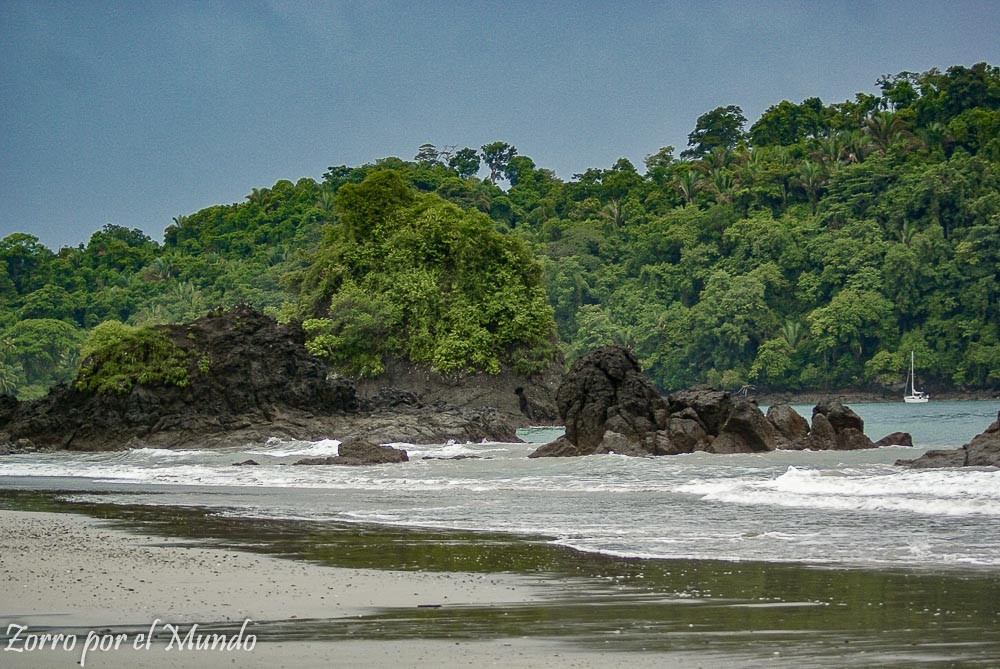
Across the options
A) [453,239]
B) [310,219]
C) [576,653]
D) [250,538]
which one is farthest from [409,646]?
[310,219]

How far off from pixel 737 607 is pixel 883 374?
247 ft

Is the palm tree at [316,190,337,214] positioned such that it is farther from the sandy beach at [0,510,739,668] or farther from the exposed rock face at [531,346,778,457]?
the sandy beach at [0,510,739,668]

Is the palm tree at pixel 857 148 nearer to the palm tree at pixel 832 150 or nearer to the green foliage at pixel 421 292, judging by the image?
the palm tree at pixel 832 150

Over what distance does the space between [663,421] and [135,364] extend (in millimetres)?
20625

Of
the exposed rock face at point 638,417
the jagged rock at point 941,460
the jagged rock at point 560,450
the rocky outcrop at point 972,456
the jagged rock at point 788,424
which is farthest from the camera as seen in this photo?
the jagged rock at point 788,424

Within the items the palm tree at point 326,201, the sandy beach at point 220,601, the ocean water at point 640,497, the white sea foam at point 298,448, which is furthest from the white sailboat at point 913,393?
the sandy beach at point 220,601

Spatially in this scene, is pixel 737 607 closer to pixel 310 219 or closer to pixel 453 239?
pixel 453 239

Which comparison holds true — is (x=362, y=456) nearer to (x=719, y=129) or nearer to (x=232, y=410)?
(x=232, y=410)

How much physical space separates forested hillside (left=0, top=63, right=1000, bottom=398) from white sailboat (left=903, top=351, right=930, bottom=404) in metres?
1.05

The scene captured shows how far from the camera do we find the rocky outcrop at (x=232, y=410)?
3931 centimetres

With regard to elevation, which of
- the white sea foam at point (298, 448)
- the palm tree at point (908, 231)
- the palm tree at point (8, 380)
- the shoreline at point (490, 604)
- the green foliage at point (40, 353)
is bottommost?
the white sea foam at point (298, 448)

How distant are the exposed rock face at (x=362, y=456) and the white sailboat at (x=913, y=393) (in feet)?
173

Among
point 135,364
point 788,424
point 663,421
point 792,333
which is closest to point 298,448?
point 135,364

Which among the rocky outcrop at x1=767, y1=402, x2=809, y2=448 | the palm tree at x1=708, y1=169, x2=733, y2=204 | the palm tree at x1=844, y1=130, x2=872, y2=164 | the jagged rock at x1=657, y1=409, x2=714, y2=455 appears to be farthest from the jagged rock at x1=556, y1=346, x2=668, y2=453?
the palm tree at x1=844, y1=130, x2=872, y2=164
